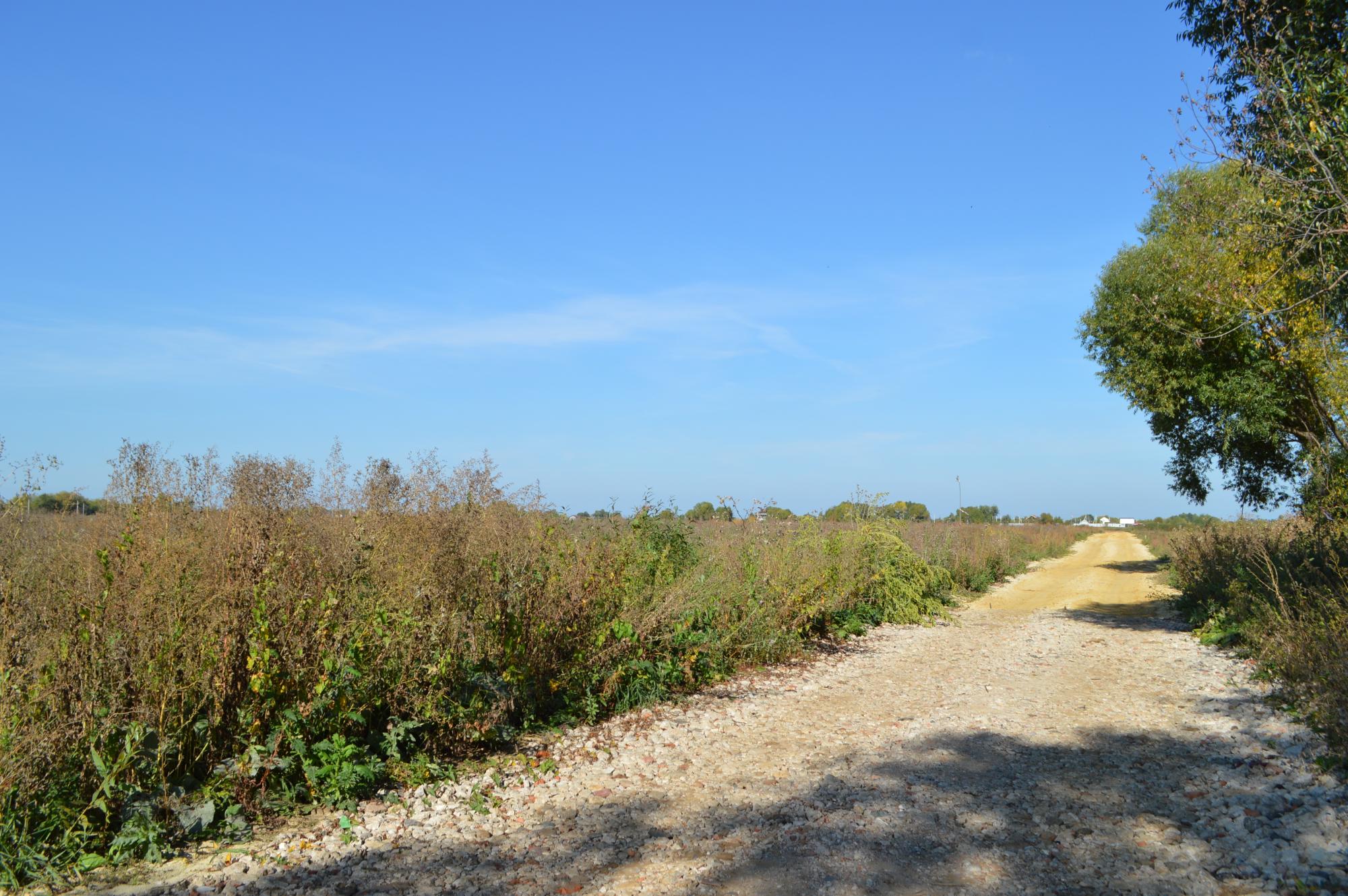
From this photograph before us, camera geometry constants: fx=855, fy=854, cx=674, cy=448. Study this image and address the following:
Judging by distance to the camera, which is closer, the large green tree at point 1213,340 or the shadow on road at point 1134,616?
the large green tree at point 1213,340

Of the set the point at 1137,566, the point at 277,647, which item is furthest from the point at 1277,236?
the point at 1137,566

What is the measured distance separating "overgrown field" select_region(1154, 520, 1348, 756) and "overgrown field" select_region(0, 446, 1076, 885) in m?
5.16

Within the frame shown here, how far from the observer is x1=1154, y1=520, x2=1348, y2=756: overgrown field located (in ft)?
20.9

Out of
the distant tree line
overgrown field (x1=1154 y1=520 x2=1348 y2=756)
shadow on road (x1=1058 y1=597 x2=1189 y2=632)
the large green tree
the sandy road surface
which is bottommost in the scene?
the sandy road surface

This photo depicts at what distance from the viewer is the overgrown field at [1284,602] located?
6.38m

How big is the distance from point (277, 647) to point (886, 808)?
12.8 feet

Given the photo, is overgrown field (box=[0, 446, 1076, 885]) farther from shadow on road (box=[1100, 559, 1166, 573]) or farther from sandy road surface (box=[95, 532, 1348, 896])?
shadow on road (box=[1100, 559, 1166, 573])

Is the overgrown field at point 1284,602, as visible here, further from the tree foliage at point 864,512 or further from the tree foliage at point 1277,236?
the tree foliage at point 864,512

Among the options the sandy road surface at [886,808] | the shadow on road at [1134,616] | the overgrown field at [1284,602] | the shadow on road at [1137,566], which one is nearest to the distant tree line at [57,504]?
the sandy road surface at [886,808]

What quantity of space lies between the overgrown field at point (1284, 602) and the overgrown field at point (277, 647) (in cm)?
516

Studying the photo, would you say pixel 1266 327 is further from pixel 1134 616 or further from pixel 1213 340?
pixel 1134 616

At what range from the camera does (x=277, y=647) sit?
5.29 m

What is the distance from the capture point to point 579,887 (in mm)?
4301

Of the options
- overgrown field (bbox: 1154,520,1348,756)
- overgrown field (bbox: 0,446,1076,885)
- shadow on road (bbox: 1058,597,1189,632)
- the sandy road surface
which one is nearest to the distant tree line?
overgrown field (bbox: 0,446,1076,885)
